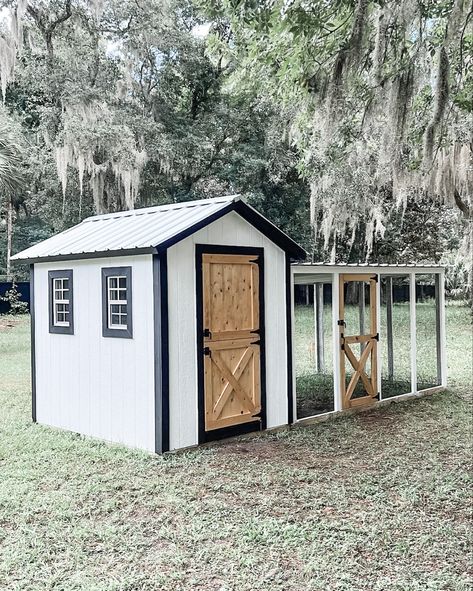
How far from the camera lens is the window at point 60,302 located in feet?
21.5

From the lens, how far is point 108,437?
607 centimetres

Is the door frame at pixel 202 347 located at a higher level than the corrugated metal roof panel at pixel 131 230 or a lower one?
lower

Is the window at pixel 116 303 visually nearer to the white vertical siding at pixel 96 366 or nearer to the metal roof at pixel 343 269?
the white vertical siding at pixel 96 366

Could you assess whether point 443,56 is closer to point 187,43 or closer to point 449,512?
point 449,512

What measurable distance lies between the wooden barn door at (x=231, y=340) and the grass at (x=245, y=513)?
36 centimetres

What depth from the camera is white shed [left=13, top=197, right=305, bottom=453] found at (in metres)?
5.68

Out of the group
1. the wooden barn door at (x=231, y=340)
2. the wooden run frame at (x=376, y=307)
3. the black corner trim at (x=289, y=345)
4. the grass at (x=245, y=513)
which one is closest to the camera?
the grass at (x=245, y=513)

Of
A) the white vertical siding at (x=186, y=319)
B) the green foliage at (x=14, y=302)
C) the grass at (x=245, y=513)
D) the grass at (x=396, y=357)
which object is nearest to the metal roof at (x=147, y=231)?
the white vertical siding at (x=186, y=319)

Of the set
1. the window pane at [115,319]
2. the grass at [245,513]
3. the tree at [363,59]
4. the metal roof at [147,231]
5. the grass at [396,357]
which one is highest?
the tree at [363,59]

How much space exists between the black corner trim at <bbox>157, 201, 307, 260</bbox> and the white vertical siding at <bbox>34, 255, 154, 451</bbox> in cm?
34

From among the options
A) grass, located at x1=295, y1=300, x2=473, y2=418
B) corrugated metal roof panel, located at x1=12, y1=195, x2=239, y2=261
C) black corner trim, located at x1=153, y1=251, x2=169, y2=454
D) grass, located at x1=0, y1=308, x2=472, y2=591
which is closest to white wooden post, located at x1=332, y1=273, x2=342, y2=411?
grass, located at x1=295, y1=300, x2=473, y2=418

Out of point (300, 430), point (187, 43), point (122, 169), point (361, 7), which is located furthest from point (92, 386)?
point (187, 43)

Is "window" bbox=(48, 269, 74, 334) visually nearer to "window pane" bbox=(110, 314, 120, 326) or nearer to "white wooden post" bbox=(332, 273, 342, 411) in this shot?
"window pane" bbox=(110, 314, 120, 326)

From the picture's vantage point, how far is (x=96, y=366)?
6.23m
